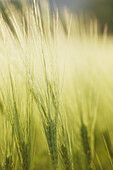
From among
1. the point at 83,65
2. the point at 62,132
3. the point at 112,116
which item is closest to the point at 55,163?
the point at 62,132

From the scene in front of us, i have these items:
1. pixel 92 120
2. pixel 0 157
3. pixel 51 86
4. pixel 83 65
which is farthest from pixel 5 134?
pixel 83 65

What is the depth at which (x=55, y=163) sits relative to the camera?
15.0 inches

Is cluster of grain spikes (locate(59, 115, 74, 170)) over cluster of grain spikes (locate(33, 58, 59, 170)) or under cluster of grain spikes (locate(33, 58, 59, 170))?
under

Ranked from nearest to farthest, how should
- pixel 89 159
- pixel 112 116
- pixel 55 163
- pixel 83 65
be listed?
1. pixel 55 163
2. pixel 89 159
3. pixel 112 116
4. pixel 83 65

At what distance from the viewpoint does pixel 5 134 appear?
42cm

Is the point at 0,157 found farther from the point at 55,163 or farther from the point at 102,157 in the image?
the point at 102,157

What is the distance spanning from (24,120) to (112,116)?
342mm

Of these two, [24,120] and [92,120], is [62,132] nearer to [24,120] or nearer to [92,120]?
[24,120]

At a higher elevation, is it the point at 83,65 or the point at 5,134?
the point at 83,65

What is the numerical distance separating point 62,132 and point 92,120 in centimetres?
20

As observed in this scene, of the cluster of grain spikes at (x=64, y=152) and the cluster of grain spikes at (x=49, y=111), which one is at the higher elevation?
the cluster of grain spikes at (x=49, y=111)

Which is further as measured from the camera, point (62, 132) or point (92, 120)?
point (92, 120)

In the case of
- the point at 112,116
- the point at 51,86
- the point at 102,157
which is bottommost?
the point at 102,157

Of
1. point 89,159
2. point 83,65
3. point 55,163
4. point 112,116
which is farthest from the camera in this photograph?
point 83,65
